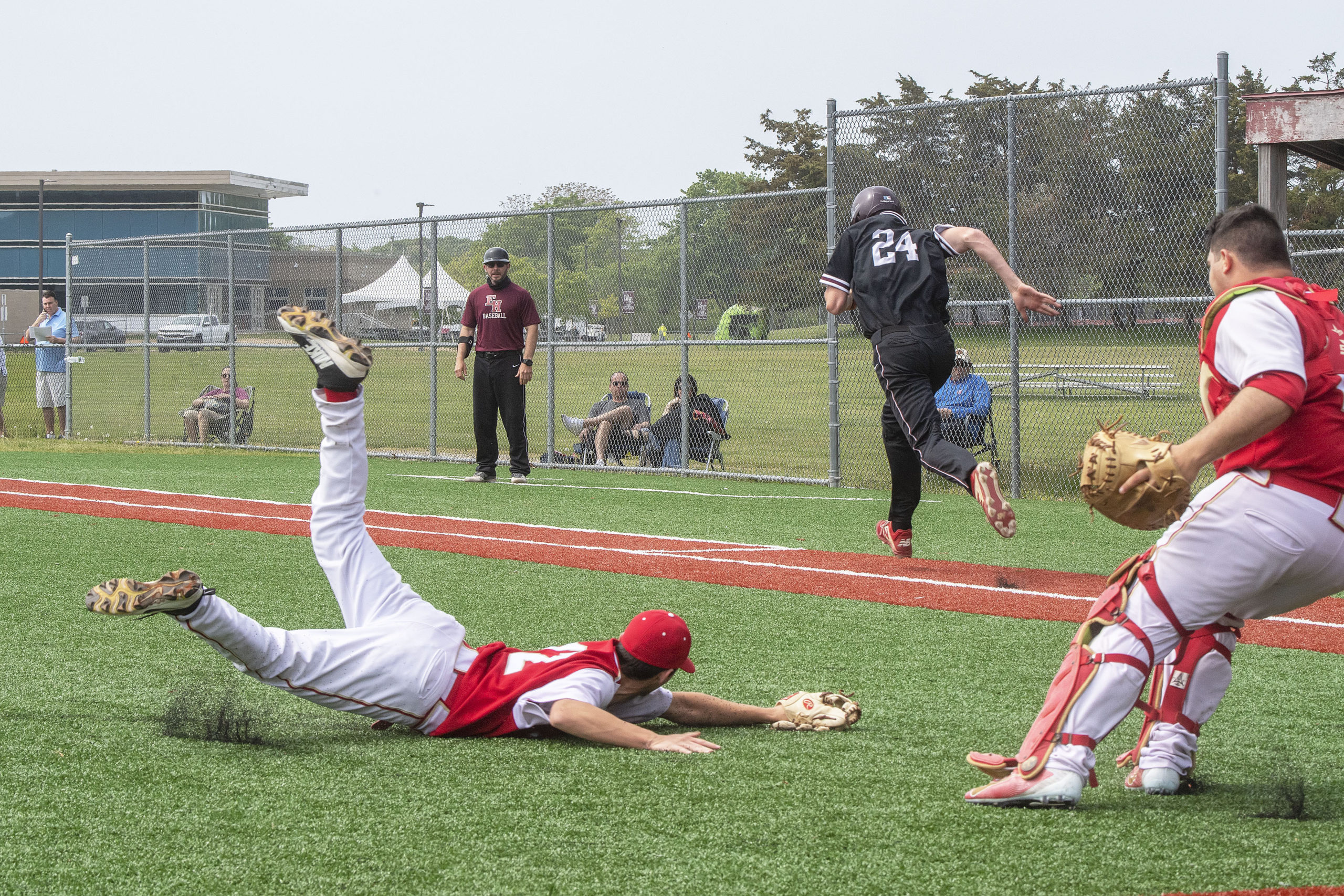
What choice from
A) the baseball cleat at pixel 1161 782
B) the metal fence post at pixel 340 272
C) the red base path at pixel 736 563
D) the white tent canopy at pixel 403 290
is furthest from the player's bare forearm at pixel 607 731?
the metal fence post at pixel 340 272

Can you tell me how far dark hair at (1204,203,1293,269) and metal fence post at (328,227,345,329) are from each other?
15.3 metres

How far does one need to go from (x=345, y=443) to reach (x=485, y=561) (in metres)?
4.17

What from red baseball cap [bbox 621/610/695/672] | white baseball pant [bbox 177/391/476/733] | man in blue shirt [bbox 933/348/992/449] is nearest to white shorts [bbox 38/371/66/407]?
man in blue shirt [bbox 933/348/992/449]

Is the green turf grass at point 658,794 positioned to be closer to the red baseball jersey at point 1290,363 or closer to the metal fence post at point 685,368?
the red baseball jersey at point 1290,363

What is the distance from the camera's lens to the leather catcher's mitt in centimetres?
353

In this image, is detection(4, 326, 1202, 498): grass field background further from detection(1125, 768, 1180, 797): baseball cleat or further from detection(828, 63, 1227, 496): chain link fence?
detection(1125, 768, 1180, 797): baseball cleat

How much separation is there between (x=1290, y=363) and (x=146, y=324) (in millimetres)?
18945

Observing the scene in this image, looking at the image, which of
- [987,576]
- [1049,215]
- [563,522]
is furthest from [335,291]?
[987,576]

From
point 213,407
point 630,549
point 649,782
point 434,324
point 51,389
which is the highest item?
point 434,324

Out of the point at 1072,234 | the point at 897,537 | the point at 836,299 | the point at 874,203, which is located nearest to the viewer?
the point at 836,299

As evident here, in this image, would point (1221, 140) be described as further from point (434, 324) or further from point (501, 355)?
point (434, 324)

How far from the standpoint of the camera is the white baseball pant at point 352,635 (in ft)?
13.9

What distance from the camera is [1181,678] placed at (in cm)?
400

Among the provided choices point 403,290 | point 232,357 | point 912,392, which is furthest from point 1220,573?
point 232,357
